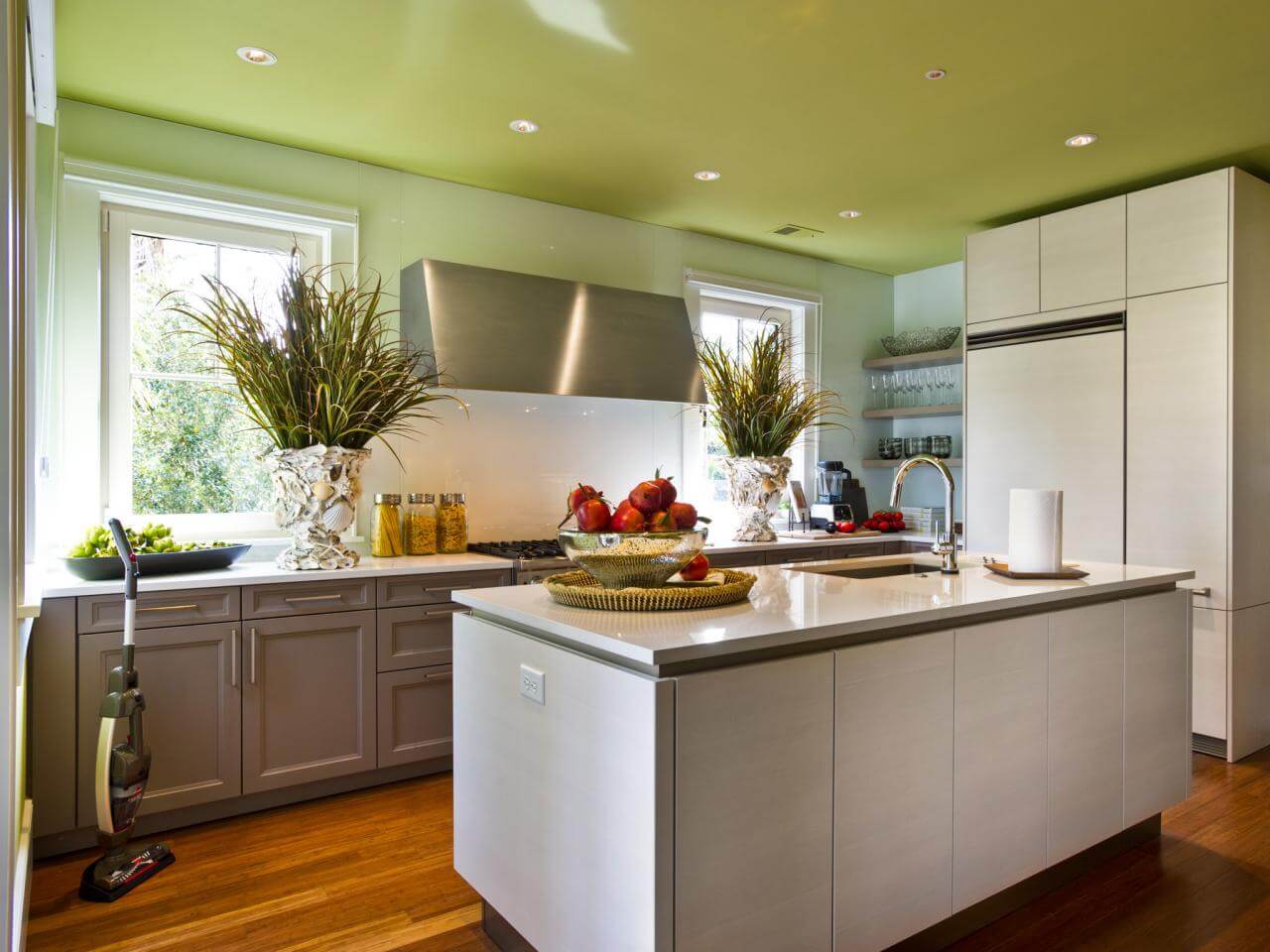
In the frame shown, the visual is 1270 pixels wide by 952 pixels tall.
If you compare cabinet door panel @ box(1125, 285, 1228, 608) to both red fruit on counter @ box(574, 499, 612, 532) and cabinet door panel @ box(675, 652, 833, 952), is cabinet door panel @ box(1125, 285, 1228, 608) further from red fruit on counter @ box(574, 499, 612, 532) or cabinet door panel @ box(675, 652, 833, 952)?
red fruit on counter @ box(574, 499, 612, 532)

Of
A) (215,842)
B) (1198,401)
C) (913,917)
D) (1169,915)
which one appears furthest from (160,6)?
(1198,401)

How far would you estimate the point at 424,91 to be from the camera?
294 centimetres

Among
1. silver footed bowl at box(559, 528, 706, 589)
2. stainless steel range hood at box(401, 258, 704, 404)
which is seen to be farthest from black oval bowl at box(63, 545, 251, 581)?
silver footed bowl at box(559, 528, 706, 589)

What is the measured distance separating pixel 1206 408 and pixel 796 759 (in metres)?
3.02

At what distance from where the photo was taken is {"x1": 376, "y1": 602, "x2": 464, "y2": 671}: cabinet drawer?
3102 millimetres

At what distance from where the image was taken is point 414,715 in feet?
10.4

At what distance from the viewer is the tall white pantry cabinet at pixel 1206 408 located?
3.50m

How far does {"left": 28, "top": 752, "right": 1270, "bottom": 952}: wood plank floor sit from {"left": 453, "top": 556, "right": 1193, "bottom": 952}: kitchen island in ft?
0.45

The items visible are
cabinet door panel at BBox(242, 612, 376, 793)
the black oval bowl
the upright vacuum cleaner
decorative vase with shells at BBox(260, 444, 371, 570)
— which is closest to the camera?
the upright vacuum cleaner

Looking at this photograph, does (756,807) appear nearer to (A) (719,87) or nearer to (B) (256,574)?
(B) (256,574)

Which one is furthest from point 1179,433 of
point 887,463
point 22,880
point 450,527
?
point 22,880

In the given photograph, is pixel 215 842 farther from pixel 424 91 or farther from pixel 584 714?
pixel 424 91

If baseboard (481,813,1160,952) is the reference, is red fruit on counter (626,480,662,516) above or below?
above

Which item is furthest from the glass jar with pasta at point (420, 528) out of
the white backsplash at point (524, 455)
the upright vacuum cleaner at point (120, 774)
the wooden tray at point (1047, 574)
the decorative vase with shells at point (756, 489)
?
the wooden tray at point (1047, 574)
